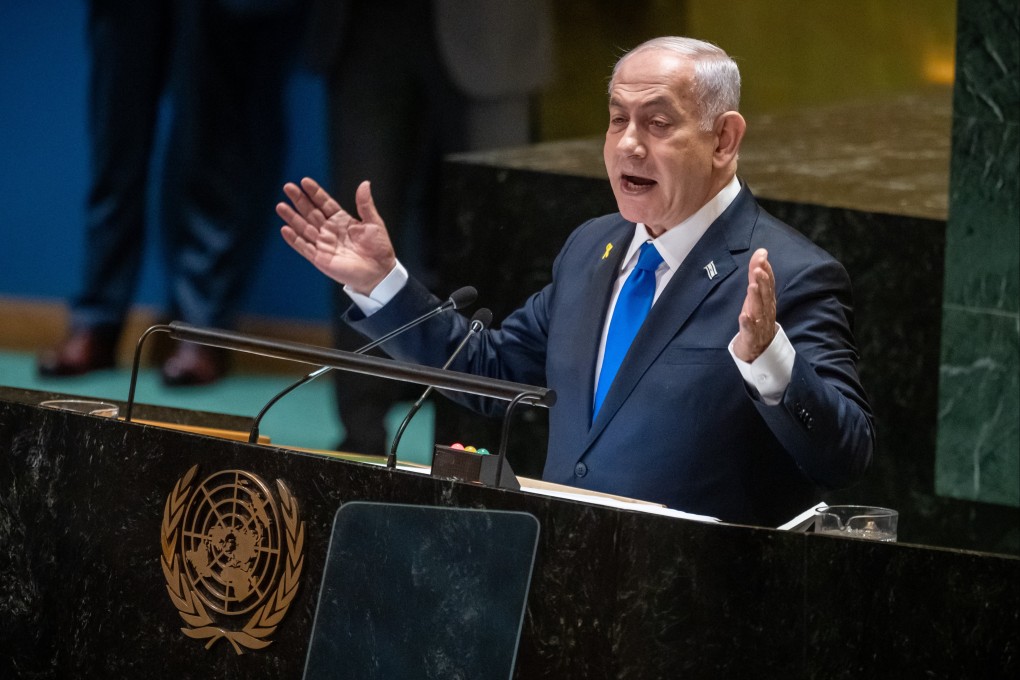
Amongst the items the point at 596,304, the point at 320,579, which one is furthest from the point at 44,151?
the point at 320,579

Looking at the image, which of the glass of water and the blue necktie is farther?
the blue necktie

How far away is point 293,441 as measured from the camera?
5.97 metres

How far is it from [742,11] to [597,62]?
0.57 meters

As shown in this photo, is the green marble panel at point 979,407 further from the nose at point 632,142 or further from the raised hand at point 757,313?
the raised hand at point 757,313

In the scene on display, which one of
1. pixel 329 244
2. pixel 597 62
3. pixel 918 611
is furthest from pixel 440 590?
pixel 597 62

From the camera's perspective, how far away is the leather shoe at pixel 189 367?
638 cm

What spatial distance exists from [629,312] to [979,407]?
83.9 inches

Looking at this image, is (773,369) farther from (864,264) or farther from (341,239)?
(864,264)

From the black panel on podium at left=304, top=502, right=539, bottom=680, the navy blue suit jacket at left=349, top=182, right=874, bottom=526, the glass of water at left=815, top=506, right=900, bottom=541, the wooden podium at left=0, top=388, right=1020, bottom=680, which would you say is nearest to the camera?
the wooden podium at left=0, top=388, right=1020, bottom=680

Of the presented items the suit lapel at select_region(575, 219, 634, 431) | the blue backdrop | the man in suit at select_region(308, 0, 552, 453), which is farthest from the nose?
the blue backdrop

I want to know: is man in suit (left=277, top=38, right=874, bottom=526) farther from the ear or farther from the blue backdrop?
the blue backdrop

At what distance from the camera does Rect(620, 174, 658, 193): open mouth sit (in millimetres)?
2738

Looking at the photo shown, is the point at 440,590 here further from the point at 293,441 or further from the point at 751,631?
the point at 293,441

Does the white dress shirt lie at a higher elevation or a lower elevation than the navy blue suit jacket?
higher
